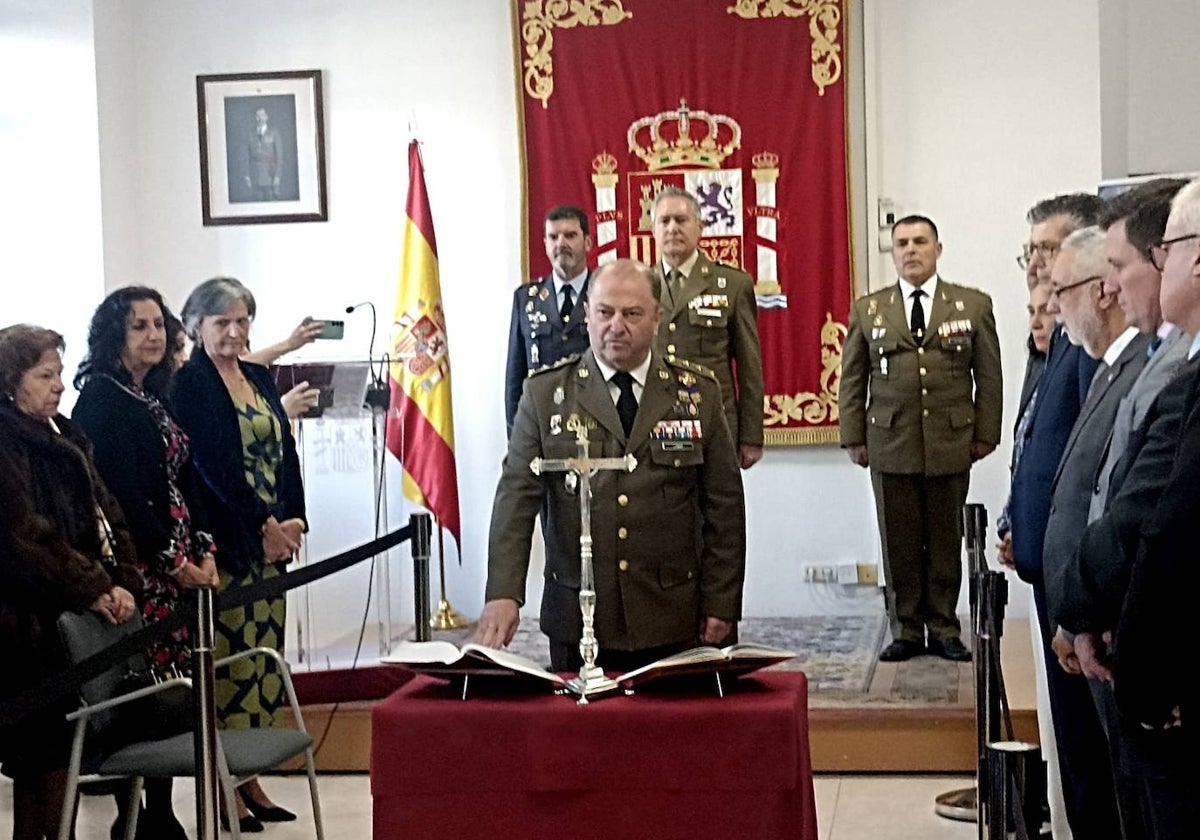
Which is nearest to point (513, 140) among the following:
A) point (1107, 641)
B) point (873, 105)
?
point (873, 105)

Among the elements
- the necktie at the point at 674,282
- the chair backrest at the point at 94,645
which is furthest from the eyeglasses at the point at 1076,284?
the necktie at the point at 674,282

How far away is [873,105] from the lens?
7.47 m

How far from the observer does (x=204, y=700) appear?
11.1 ft

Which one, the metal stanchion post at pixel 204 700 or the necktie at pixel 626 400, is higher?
the necktie at pixel 626 400

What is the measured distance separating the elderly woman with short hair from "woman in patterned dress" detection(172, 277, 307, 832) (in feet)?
1.73

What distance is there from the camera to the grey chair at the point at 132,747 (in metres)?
3.81

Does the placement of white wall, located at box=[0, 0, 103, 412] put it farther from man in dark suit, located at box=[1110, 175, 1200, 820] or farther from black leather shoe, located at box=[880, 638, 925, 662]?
man in dark suit, located at box=[1110, 175, 1200, 820]

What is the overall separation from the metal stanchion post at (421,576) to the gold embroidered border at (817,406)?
357 centimetres

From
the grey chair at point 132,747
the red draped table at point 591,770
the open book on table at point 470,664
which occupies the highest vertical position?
the open book on table at point 470,664

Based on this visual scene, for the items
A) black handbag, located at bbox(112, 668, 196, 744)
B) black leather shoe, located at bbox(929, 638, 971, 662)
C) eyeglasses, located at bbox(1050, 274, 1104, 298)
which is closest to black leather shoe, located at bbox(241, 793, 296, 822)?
black handbag, located at bbox(112, 668, 196, 744)

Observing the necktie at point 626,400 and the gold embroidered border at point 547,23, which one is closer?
the necktie at point 626,400

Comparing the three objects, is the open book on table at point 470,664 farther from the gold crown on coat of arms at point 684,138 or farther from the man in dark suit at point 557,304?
the gold crown on coat of arms at point 684,138

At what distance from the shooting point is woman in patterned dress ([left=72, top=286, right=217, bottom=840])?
457 cm

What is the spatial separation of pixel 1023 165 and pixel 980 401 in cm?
161
